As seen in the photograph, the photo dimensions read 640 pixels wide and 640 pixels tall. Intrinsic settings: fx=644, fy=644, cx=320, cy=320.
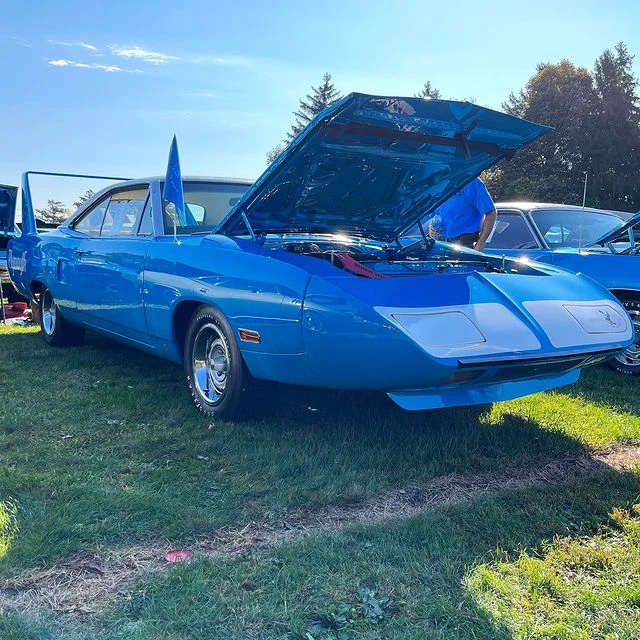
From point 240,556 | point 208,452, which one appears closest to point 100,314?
point 208,452

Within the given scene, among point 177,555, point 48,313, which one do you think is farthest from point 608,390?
point 48,313

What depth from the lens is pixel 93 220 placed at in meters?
5.40

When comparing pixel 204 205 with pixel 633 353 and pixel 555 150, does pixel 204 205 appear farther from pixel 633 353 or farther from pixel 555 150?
pixel 555 150

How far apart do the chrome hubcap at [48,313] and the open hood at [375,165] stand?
9.63ft

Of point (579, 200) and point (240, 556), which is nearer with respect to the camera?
point (240, 556)

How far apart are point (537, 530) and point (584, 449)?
1073mm

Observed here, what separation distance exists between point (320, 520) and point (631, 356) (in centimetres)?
344

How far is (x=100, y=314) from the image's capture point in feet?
15.9

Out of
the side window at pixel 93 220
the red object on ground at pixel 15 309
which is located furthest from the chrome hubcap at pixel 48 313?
the red object on ground at pixel 15 309

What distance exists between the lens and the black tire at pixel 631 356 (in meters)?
4.97

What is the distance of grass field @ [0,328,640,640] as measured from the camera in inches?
77.6

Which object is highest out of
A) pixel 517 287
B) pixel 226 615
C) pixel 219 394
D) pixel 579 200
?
pixel 579 200

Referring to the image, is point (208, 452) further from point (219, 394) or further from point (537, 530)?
point (537, 530)

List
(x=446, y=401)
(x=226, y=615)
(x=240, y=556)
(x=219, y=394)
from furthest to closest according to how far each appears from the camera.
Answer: (x=219, y=394), (x=446, y=401), (x=240, y=556), (x=226, y=615)
